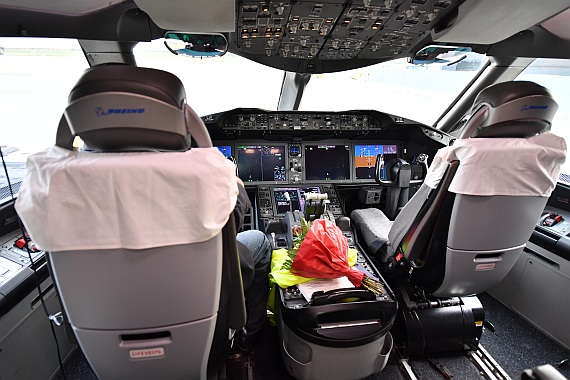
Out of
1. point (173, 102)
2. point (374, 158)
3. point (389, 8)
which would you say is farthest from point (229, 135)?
point (173, 102)

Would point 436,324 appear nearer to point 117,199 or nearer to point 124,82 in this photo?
point 117,199

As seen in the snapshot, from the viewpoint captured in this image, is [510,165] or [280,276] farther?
[280,276]

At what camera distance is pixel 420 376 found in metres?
1.69

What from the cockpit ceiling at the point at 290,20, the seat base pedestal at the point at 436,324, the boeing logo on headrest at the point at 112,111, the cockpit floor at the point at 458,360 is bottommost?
the cockpit floor at the point at 458,360

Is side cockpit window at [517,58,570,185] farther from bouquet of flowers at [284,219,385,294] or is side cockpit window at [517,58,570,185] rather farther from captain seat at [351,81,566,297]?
bouquet of flowers at [284,219,385,294]

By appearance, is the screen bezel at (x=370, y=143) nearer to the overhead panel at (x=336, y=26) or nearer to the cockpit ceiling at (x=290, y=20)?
the overhead panel at (x=336, y=26)

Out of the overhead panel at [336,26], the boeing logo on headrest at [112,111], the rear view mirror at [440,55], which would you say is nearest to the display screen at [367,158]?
the rear view mirror at [440,55]

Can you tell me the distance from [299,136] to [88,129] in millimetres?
1997

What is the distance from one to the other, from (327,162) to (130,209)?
2174 mm

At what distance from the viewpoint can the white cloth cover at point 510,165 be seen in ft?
4.21

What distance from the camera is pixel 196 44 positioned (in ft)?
5.88

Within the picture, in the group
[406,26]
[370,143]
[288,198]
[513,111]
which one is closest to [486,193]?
[513,111]

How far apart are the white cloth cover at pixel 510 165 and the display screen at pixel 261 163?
1.61m

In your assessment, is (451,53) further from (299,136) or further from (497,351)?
(497,351)
